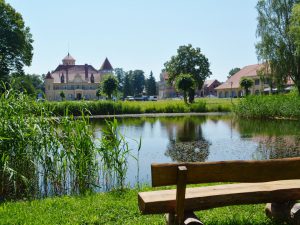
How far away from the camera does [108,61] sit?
288 ft

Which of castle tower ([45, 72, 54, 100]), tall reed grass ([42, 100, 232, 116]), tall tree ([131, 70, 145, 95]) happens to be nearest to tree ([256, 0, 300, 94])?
tall reed grass ([42, 100, 232, 116])

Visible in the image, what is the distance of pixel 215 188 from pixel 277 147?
8.74m

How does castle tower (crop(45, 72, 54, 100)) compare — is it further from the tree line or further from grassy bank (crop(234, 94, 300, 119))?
grassy bank (crop(234, 94, 300, 119))

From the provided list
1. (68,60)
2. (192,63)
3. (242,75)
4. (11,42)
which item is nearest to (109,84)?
(11,42)

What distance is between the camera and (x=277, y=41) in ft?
96.4

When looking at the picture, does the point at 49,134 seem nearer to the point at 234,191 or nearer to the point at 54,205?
the point at 54,205

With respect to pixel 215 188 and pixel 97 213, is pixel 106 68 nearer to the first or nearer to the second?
pixel 97 213

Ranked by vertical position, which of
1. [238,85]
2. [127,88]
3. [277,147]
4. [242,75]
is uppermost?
[242,75]

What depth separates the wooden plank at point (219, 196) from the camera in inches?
123

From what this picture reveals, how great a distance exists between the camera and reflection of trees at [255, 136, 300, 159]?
9.86 metres

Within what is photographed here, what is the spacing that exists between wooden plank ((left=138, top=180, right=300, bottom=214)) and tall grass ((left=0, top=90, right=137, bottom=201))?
2443 millimetres

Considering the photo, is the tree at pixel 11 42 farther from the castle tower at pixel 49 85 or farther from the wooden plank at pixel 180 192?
the castle tower at pixel 49 85

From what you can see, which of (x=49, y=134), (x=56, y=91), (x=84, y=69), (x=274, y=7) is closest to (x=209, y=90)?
(x=84, y=69)

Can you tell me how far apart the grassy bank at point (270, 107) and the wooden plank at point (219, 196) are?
21548 mm
